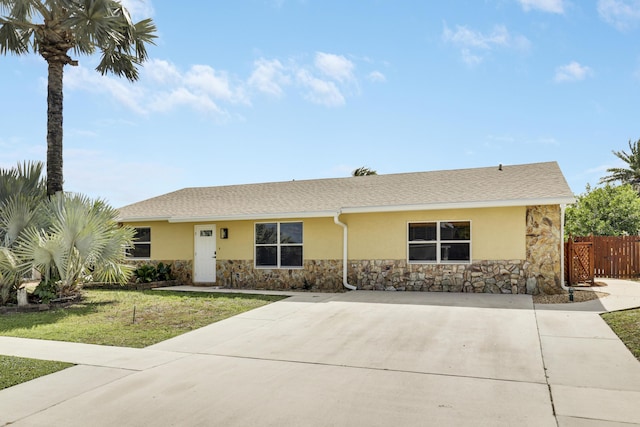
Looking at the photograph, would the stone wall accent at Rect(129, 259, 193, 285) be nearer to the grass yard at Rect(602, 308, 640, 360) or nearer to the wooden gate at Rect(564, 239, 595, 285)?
the wooden gate at Rect(564, 239, 595, 285)

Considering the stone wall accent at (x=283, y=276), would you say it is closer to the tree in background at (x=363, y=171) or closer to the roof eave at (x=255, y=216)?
A: the roof eave at (x=255, y=216)

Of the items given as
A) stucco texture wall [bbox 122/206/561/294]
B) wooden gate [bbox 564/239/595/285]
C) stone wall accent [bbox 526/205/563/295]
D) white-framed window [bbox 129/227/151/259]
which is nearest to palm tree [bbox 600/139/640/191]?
wooden gate [bbox 564/239/595/285]

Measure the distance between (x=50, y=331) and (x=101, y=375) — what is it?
350cm

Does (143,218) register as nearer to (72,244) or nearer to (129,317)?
(72,244)

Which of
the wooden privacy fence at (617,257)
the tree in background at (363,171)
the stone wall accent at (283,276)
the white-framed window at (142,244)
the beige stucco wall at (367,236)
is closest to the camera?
the beige stucco wall at (367,236)

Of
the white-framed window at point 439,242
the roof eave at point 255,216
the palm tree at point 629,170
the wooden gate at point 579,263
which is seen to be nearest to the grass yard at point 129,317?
the roof eave at point 255,216

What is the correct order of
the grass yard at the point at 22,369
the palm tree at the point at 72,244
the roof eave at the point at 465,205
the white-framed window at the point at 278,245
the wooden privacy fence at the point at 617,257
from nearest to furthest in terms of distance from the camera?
the grass yard at the point at 22,369 < the palm tree at the point at 72,244 < the roof eave at the point at 465,205 < the white-framed window at the point at 278,245 < the wooden privacy fence at the point at 617,257

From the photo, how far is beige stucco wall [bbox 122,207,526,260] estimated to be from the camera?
12.9 meters

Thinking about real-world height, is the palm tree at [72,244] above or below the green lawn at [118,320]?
above

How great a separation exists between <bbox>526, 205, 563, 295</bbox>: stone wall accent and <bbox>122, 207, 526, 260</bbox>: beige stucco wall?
250 mm

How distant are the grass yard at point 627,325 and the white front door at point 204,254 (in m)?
12.0

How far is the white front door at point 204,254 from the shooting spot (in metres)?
16.5

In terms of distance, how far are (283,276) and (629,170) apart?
1291 inches

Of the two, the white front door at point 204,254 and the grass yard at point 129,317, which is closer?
the grass yard at point 129,317
